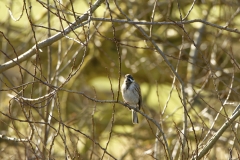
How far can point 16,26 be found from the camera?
759 centimetres

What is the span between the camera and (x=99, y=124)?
22.5 ft

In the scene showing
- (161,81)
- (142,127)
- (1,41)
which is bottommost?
(142,127)

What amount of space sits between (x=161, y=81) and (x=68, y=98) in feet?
4.37

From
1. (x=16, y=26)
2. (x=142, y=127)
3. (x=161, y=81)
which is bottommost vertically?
(x=142, y=127)

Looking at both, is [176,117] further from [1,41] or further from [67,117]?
[1,41]

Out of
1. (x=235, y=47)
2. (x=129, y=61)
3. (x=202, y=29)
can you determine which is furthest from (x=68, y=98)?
(x=235, y=47)

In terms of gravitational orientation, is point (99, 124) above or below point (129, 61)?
below

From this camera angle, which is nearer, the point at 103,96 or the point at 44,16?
the point at 44,16

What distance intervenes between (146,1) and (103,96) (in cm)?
153

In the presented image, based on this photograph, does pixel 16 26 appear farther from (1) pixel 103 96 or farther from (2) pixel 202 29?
(2) pixel 202 29

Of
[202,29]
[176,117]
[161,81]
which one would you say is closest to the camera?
[202,29]

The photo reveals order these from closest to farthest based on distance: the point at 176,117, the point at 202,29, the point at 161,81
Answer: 1. the point at 202,29
2. the point at 161,81
3. the point at 176,117

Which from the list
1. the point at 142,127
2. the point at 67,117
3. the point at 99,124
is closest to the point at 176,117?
the point at 142,127

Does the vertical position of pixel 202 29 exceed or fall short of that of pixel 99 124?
it exceeds it
